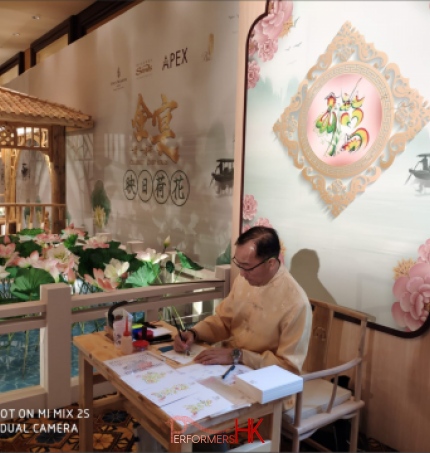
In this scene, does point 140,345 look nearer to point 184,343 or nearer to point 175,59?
point 184,343

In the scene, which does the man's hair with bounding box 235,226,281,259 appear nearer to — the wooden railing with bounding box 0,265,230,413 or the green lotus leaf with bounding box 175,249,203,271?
the wooden railing with bounding box 0,265,230,413

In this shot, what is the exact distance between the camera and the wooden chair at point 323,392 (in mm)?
1601

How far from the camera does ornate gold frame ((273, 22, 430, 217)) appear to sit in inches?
74.9

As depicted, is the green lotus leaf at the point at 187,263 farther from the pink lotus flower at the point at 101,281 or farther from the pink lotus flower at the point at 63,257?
the pink lotus flower at the point at 63,257

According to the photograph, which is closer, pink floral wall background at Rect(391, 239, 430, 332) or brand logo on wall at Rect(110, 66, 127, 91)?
pink floral wall background at Rect(391, 239, 430, 332)

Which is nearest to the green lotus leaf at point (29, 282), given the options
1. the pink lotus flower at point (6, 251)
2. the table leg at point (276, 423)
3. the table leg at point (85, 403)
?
the pink lotus flower at point (6, 251)

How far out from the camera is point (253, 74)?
2.61 metres

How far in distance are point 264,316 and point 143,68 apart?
126 inches

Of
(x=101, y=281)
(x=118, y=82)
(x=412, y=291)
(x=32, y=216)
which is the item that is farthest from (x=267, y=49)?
(x=32, y=216)

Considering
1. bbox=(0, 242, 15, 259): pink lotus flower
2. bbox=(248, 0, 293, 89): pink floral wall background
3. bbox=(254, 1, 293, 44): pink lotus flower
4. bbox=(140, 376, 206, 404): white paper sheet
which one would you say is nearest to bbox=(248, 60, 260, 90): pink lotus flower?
bbox=(248, 0, 293, 89): pink floral wall background

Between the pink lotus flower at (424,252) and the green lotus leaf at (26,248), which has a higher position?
the pink lotus flower at (424,252)

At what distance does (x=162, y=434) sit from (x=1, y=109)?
3.97 m

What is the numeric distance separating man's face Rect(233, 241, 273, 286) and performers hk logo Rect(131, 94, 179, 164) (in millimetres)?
2243

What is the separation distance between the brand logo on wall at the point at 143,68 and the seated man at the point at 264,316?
2914mm
